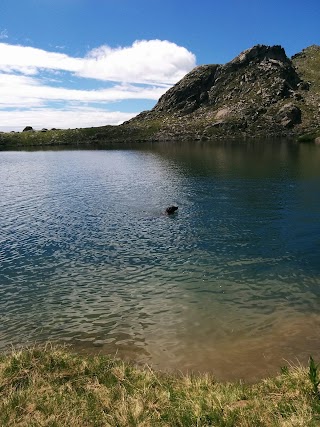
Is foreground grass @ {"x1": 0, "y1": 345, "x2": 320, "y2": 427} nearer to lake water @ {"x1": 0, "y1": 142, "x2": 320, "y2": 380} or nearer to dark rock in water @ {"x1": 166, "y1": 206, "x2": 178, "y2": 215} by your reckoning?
lake water @ {"x1": 0, "y1": 142, "x2": 320, "y2": 380}

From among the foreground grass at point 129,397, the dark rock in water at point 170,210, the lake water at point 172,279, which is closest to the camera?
the foreground grass at point 129,397

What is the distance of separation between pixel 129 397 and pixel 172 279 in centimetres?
1796

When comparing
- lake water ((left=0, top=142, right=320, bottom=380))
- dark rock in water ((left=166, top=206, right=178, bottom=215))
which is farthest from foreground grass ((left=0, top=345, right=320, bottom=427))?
dark rock in water ((left=166, top=206, right=178, bottom=215))

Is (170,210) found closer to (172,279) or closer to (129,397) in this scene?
(172,279)

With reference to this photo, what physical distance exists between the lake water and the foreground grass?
13.6 ft

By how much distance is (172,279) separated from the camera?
31.7m

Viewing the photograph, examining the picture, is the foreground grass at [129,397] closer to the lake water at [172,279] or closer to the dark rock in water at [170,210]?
the lake water at [172,279]

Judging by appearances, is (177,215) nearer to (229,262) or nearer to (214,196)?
(214,196)

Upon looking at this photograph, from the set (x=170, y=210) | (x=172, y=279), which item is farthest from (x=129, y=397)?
(x=170, y=210)

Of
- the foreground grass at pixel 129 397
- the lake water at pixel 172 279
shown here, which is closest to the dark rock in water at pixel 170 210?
the lake water at pixel 172 279

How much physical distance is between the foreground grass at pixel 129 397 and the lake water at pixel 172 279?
413 cm

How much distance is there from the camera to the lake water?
874 inches

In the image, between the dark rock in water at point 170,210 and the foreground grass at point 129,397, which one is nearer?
the foreground grass at point 129,397

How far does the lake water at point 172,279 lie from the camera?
22203 mm
